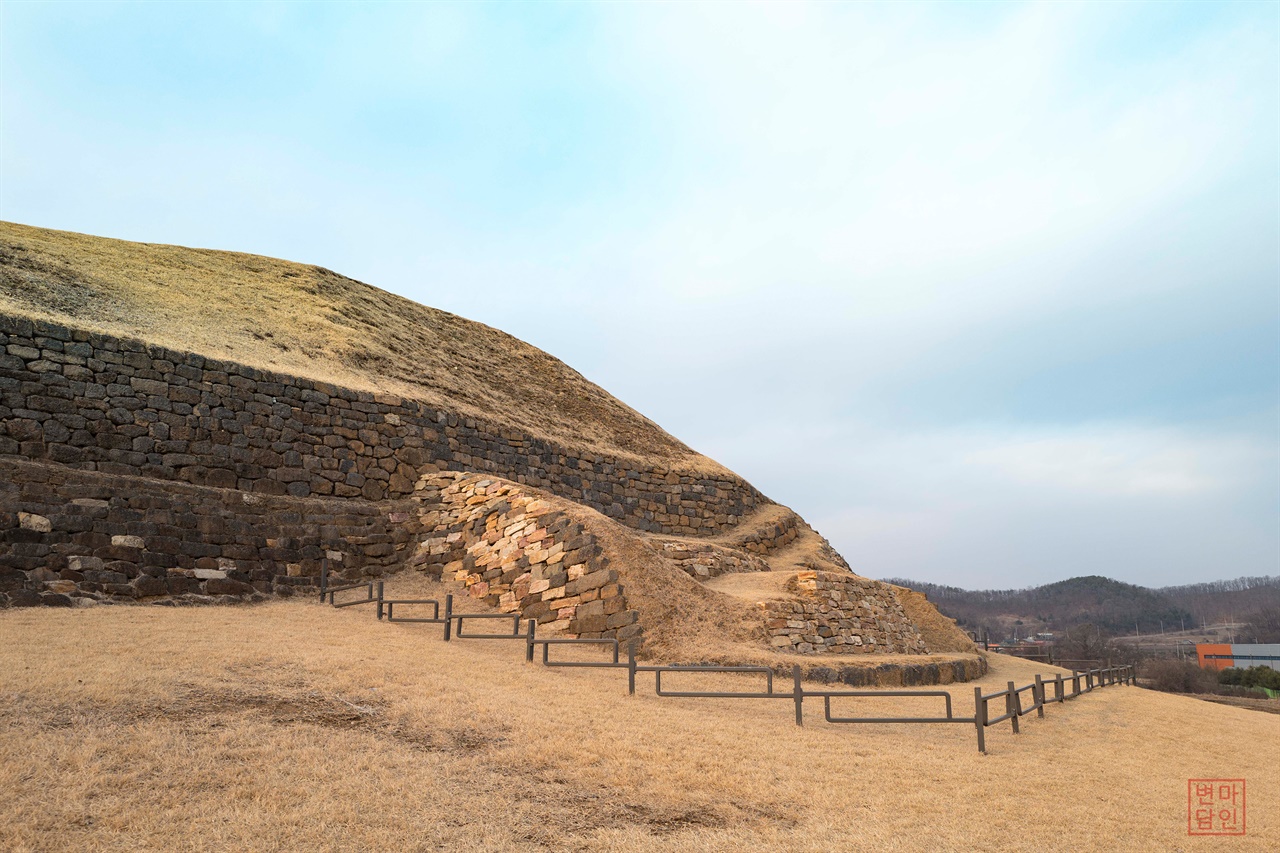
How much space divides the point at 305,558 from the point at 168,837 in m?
10.4

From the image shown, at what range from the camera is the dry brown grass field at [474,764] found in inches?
217

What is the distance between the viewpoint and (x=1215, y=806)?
8.07 meters

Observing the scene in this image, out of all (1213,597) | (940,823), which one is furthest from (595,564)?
(1213,597)

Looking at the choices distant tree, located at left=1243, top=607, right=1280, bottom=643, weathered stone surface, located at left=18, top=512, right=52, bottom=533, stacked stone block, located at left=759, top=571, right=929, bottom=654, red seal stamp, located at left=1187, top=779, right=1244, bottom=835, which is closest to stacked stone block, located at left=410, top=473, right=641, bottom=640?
stacked stone block, located at left=759, top=571, right=929, bottom=654

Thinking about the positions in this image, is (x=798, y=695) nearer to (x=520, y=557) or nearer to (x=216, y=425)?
(x=520, y=557)

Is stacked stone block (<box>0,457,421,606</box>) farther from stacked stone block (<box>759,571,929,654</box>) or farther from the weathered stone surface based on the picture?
stacked stone block (<box>759,571,929,654</box>)

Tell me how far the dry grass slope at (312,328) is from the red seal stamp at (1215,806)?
1610 centimetres

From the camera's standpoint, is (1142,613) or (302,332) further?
(1142,613)

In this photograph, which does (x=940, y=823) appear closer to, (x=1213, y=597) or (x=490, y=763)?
(x=490, y=763)

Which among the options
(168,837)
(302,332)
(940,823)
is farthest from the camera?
(302,332)

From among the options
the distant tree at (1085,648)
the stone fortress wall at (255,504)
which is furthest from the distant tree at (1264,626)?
the stone fortress wall at (255,504)

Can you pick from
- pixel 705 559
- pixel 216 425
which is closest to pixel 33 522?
pixel 216 425

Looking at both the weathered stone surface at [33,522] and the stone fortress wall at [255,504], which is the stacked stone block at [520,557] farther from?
the weathered stone surface at [33,522]

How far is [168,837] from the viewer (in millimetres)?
5023
